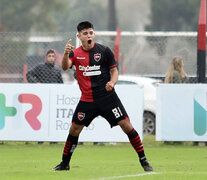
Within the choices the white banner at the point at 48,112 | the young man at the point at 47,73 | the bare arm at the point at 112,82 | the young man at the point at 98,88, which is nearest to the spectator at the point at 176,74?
the white banner at the point at 48,112

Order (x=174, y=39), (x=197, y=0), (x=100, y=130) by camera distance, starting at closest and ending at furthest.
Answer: (x=100, y=130) → (x=174, y=39) → (x=197, y=0)

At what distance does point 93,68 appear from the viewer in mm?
9891

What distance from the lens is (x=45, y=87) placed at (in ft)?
50.8

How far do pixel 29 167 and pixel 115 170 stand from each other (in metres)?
1.39

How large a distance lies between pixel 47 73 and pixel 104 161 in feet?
14.6

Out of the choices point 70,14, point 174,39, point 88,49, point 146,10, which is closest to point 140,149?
point 88,49

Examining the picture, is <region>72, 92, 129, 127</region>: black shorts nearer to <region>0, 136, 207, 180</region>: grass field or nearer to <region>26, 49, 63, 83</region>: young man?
<region>0, 136, 207, 180</region>: grass field

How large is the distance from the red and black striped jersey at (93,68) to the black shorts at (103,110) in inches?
3.0

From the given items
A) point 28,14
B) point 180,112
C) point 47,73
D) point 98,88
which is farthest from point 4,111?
point 28,14

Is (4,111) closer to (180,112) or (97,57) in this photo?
(180,112)

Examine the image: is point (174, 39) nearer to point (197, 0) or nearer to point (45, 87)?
point (45, 87)

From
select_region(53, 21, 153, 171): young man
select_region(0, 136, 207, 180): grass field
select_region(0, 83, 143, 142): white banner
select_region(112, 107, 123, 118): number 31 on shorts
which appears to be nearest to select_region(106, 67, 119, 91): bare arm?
select_region(53, 21, 153, 171): young man

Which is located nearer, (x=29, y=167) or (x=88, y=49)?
(x=88, y=49)

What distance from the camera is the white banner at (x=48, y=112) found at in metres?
15.2
